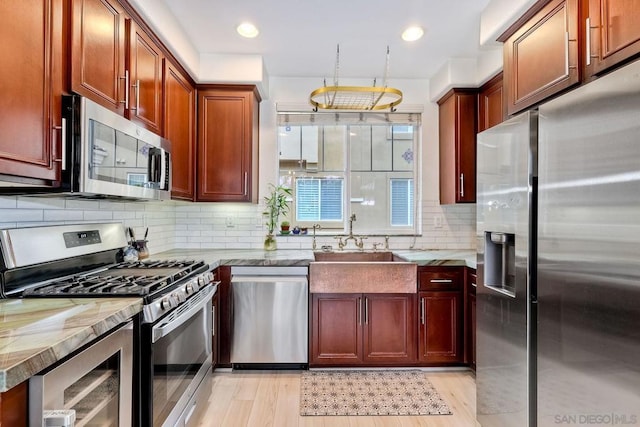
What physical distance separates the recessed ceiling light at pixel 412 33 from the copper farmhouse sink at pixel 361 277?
1.69m

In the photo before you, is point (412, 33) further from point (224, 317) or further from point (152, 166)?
point (224, 317)

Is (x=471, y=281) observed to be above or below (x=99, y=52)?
below

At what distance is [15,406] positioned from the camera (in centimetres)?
82

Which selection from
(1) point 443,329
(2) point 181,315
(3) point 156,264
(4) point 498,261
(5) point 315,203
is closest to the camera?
(2) point 181,315

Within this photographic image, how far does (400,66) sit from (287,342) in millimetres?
2523

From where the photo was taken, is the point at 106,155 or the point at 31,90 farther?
the point at 106,155

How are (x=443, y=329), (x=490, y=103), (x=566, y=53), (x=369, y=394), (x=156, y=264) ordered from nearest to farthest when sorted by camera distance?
(x=566, y=53), (x=156, y=264), (x=369, y=394), (x=443, y=329), (x=490, y=103)

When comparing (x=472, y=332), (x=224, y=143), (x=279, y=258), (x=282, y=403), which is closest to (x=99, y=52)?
(x=224, y=143)

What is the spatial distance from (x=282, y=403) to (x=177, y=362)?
886 mm

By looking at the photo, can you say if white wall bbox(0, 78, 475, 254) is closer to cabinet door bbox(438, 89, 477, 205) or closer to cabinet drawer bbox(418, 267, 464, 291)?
cabinet door bbox(438, 89, 477, 205)

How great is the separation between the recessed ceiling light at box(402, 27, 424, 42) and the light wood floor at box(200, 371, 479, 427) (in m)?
2.54

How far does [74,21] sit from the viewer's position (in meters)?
1.44

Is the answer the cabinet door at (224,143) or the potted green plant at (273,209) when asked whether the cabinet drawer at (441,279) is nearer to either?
the potted green plant at (273,209)

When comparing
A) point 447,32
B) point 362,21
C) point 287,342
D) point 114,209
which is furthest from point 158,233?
point 447,32
